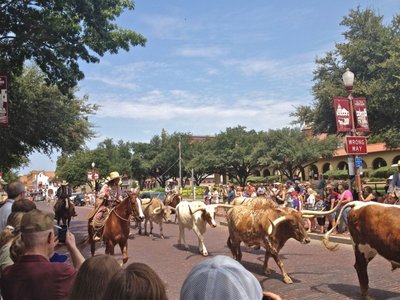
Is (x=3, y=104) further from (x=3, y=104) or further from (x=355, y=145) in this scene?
(x=355, y=145)

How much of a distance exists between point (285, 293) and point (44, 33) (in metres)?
10.9

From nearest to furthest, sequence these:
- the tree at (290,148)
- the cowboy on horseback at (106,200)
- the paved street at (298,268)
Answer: the paved street at (298,268)
the cowboy on horseback at (106,200)
the tree at (290,148)

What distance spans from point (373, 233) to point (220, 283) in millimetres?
5759

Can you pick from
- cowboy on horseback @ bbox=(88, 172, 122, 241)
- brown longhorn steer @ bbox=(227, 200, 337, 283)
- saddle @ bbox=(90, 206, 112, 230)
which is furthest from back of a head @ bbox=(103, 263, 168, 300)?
cowboy on horseback @ bbox=(88, 172, 122, 241)

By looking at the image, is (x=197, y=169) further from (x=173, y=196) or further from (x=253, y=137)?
(x=173, y=196)

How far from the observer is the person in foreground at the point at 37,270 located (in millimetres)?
3082

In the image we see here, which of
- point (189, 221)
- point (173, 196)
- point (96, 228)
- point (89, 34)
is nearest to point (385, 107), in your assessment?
point (173, 196)

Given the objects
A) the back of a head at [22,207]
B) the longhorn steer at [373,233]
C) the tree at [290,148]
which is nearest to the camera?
the back of a head at [22,207]

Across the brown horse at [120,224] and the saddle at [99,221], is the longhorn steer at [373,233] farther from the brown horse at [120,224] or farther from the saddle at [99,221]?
the saddle at [99,221]

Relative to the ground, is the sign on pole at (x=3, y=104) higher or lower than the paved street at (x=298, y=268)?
higher

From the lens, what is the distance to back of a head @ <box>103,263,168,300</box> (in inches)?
76.9

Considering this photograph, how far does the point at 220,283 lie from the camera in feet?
6.19

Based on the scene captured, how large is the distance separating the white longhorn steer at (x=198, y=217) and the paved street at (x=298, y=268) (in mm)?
546

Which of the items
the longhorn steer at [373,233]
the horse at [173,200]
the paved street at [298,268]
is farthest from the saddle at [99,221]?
the horse at [173,200]
